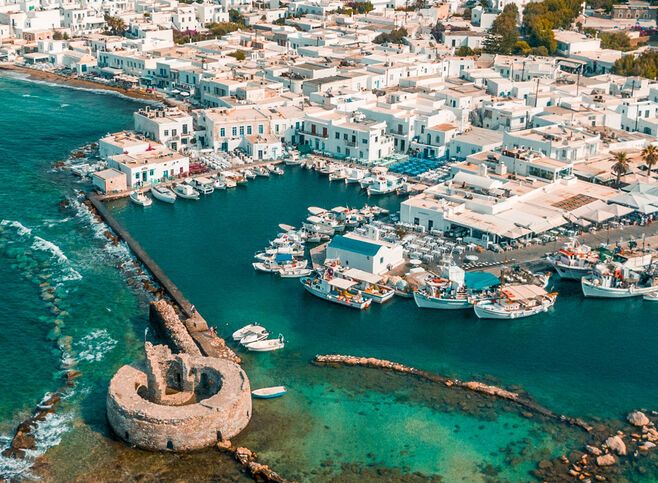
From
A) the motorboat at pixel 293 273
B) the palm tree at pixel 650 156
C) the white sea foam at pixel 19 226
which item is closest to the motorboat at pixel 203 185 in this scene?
the white sea foam at pixel 19 226

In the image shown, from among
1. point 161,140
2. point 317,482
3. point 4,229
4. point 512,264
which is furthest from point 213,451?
point 161,140

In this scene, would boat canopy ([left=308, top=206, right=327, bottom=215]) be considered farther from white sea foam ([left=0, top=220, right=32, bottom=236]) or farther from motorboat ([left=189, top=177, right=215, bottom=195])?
white sea foam ([left=0, top=220, right=32, bottom=236])

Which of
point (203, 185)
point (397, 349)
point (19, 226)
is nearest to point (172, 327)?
point (397, 349)

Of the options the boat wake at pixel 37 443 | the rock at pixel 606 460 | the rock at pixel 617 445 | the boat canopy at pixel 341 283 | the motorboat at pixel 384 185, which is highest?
the motorboat at pixel 384 185

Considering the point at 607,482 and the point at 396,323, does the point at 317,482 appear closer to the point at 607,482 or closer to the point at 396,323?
the point at 607,482

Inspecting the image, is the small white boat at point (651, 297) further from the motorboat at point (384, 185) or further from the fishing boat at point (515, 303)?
the motorboat at point (384, 185)

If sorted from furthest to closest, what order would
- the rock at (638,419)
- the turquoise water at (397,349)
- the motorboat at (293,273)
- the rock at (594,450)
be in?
the motorboat at (293,273) → the rock at (638,419) → the turquoise water at (397,349) → the rock at (594,450)

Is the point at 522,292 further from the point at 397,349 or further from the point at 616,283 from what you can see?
the point at 397,349
